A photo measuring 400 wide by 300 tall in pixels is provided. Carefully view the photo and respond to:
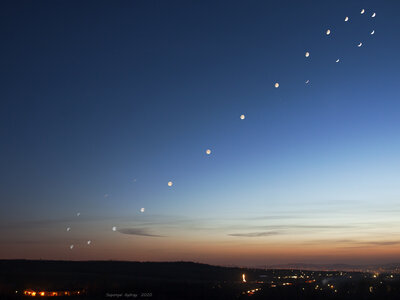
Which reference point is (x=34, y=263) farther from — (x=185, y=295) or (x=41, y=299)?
(x=41, y=299)

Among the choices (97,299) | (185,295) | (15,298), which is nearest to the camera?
(15,298)

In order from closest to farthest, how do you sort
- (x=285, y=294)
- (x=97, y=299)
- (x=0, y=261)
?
(x=97, y=299) < (x=285, y=294) < (x=0, y=261)

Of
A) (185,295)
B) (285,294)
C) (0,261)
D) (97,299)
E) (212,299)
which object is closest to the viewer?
(97,299)

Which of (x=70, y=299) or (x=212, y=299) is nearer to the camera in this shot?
(x=70, y=299)

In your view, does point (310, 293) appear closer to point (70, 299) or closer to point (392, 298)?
point (392, 298)

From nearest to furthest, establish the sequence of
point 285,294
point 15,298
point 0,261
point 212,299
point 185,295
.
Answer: point 15,298 < point 212,299 < point 185,295 < point 285,294 < point 0,261

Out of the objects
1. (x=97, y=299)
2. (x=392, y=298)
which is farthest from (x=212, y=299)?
(x=392, y=298)

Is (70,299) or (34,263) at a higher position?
(34,263)

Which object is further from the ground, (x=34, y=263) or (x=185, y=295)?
(x=34, y=263)

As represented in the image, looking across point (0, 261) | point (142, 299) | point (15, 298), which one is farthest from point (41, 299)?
point (0, 261)
